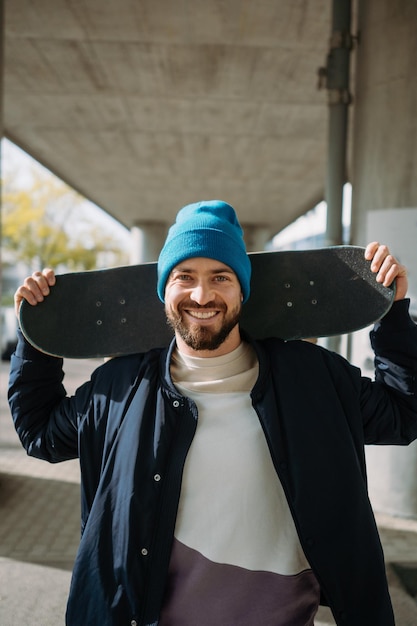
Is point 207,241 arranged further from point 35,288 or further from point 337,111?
point 337,111

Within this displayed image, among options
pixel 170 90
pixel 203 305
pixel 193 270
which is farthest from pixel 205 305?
pixel 170 90

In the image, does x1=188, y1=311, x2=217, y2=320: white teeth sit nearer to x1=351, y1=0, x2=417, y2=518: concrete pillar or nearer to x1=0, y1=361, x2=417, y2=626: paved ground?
x1=0, y1=361, x2=417, y2=626: paved ground

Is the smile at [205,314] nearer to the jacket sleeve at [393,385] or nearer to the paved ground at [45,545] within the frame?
the jacket sleeve at [393,385]

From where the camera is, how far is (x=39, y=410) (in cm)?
240

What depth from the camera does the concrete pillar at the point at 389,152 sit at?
18.1 ft

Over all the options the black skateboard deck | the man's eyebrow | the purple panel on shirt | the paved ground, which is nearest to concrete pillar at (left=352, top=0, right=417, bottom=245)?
the paved ground

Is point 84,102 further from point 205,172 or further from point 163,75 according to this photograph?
point 205,172

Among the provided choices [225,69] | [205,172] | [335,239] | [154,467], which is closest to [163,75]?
[225,69]

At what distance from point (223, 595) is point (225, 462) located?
379 millimetres

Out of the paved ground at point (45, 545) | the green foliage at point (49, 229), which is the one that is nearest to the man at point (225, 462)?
the paved ground at point (45, 545)

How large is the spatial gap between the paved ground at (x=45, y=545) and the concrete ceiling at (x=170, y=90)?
5225mm

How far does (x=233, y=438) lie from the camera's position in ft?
7.01

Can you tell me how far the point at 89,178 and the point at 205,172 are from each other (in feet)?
11.2

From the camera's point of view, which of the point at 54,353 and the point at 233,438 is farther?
the point at 54,353
